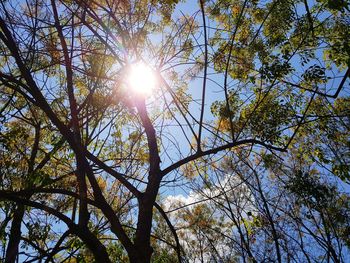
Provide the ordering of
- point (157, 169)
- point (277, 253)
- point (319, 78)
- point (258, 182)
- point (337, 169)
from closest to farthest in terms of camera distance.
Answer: point (157, 169), point (319, 78), point (337, 169), point (277, 253), point (258, 182)

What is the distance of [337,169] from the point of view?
23.4ft

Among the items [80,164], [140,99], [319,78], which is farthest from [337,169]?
Result: [80,164]

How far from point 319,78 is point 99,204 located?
15.8ft

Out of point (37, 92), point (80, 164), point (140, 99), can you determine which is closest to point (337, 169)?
point (140, 99)

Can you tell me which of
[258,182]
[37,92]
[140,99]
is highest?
[258,182]

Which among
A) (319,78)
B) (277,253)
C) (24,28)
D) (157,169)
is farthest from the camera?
(277,253)

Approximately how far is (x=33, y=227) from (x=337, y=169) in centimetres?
604

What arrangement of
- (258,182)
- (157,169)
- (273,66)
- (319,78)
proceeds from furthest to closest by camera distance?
(258,182)
(319,78)
(273,66)
(157,169)

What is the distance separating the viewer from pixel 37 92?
3.68 meters

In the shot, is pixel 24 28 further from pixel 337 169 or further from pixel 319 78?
pixel 337 169

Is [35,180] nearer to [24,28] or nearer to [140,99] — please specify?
[140,99]

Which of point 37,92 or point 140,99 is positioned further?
point 140,99

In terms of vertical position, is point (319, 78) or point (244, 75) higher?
point (244, 75)

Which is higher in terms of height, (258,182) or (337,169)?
(258,182)
